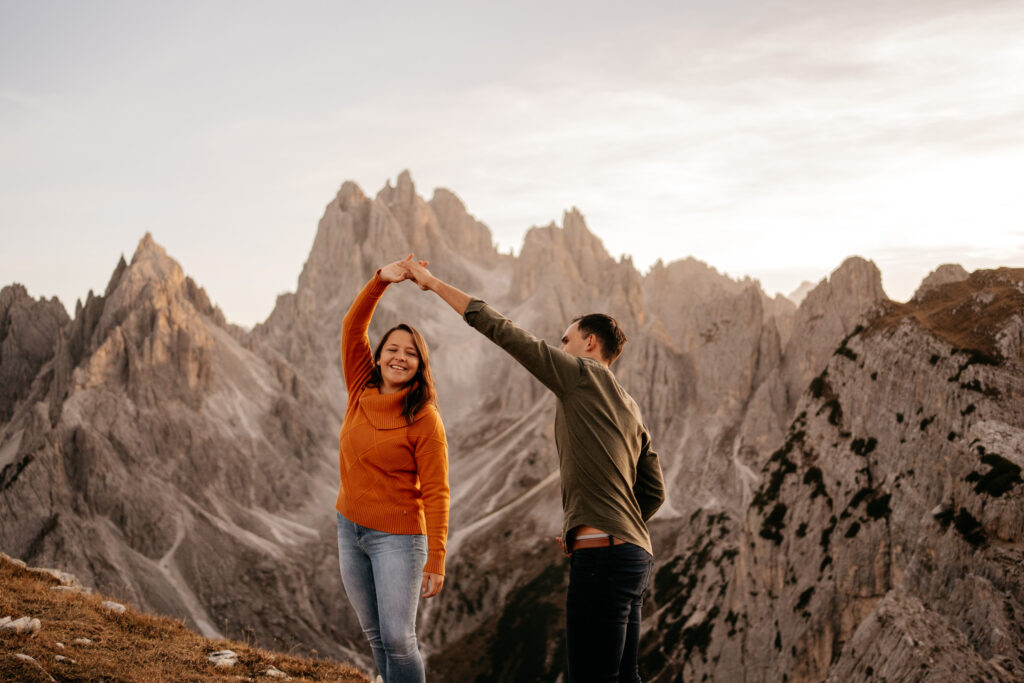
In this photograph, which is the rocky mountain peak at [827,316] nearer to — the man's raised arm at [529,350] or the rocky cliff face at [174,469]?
the rocky cliff face at [174,469]

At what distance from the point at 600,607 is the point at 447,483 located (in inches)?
87.0

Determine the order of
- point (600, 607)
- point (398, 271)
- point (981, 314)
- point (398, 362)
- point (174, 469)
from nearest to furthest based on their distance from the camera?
point (600, 607) < point (398, 271) < point (398, 362) < point (981, 314) < point (174, 469)

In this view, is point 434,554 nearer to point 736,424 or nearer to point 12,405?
point 736,424

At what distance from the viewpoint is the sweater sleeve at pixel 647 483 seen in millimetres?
8531

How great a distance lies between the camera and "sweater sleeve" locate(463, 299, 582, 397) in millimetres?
7227

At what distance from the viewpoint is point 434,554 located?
874cm

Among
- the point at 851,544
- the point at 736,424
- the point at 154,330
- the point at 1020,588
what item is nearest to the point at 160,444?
the point at 154,330

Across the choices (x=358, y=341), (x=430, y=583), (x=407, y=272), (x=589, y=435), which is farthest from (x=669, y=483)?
(x=589, y=435)

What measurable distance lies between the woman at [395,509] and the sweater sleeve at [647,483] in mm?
2077

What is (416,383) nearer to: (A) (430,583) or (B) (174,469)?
(A) (430,583)

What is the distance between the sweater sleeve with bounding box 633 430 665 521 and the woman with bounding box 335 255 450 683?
2077mm

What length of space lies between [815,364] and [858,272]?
15.4 m

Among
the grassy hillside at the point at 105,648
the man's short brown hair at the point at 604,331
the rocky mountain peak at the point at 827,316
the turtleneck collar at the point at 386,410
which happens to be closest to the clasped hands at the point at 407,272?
the turtleneck collar at the point at 386,410

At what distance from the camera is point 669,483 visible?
124 metres
